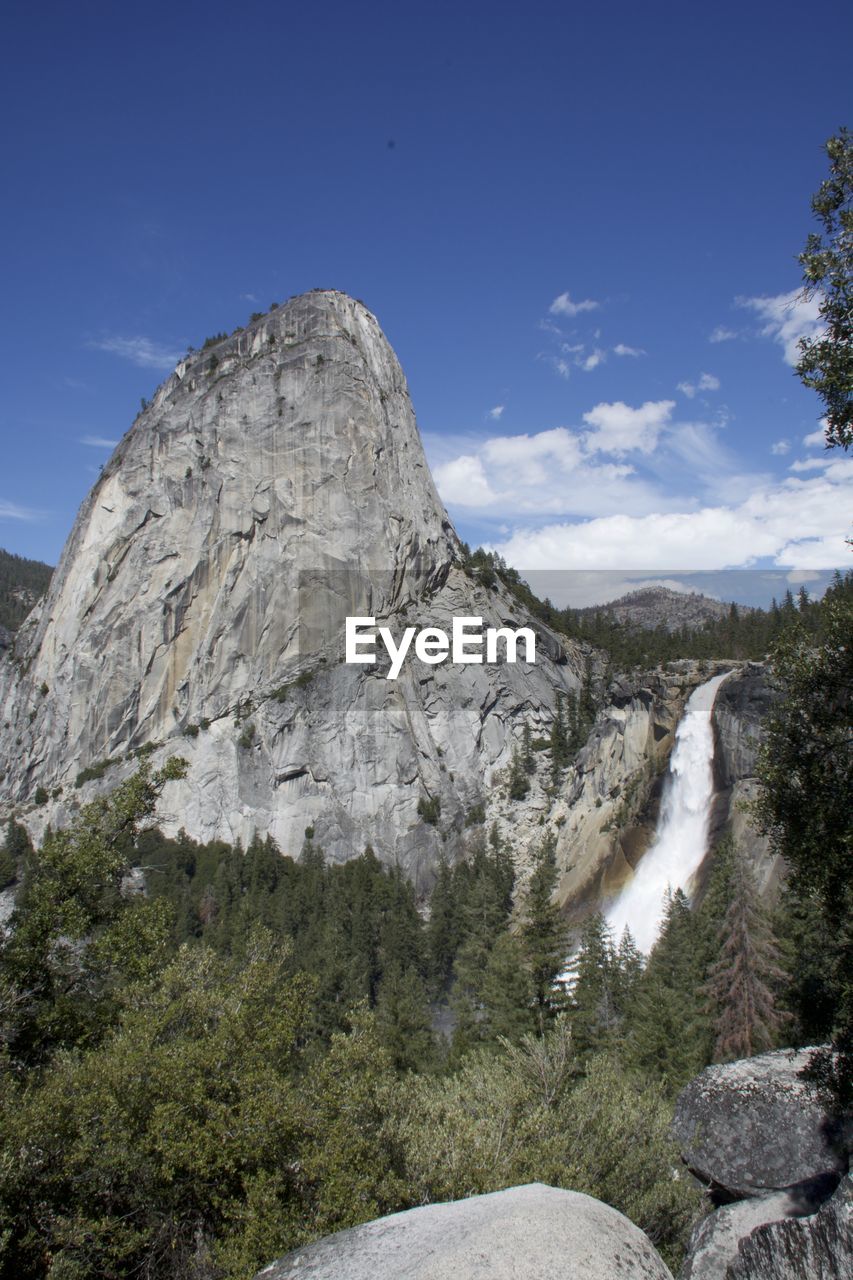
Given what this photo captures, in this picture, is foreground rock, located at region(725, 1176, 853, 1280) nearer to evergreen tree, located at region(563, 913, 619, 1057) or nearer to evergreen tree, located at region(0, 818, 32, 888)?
evergreen tree, located at region(563, 913, 619, 1057)

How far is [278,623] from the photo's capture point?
10019 centimetres

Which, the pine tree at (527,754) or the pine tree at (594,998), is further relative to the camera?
the pine tree at (527,754)

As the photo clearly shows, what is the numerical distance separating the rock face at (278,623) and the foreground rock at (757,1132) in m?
73.5

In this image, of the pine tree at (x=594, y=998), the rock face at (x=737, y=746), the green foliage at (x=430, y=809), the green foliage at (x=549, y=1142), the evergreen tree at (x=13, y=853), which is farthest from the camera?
the green foliage at (x=430, y=809)

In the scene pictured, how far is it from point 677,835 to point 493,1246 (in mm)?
58220

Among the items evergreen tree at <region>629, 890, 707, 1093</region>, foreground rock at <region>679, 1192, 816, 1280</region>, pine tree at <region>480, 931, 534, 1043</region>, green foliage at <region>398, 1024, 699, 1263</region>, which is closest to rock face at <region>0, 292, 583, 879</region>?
evergreen tree at <region>629, 890, 707, 1093</region>

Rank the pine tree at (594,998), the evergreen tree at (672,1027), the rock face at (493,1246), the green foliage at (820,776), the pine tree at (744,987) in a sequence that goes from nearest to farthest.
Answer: the rock face at (493,1246) → the green foliage at (820,776) → the pine tree at (744,987) → the evergreen tree at (672,1027) → the pine tree at (594,998)

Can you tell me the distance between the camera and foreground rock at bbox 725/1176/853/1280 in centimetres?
673

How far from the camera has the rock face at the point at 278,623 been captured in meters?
94.5

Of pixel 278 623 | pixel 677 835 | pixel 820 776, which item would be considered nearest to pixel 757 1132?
pixel 820 776

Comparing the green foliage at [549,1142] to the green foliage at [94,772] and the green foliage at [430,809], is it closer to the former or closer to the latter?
the green foliage at [430,809]

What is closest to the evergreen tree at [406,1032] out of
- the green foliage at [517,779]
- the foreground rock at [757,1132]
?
the foreground rock at [757,1132]

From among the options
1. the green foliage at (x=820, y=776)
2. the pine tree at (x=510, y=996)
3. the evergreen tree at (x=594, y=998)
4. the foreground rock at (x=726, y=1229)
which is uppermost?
the green foliage at (x=820, y=776)

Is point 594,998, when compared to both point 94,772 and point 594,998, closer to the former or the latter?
point 594,998
